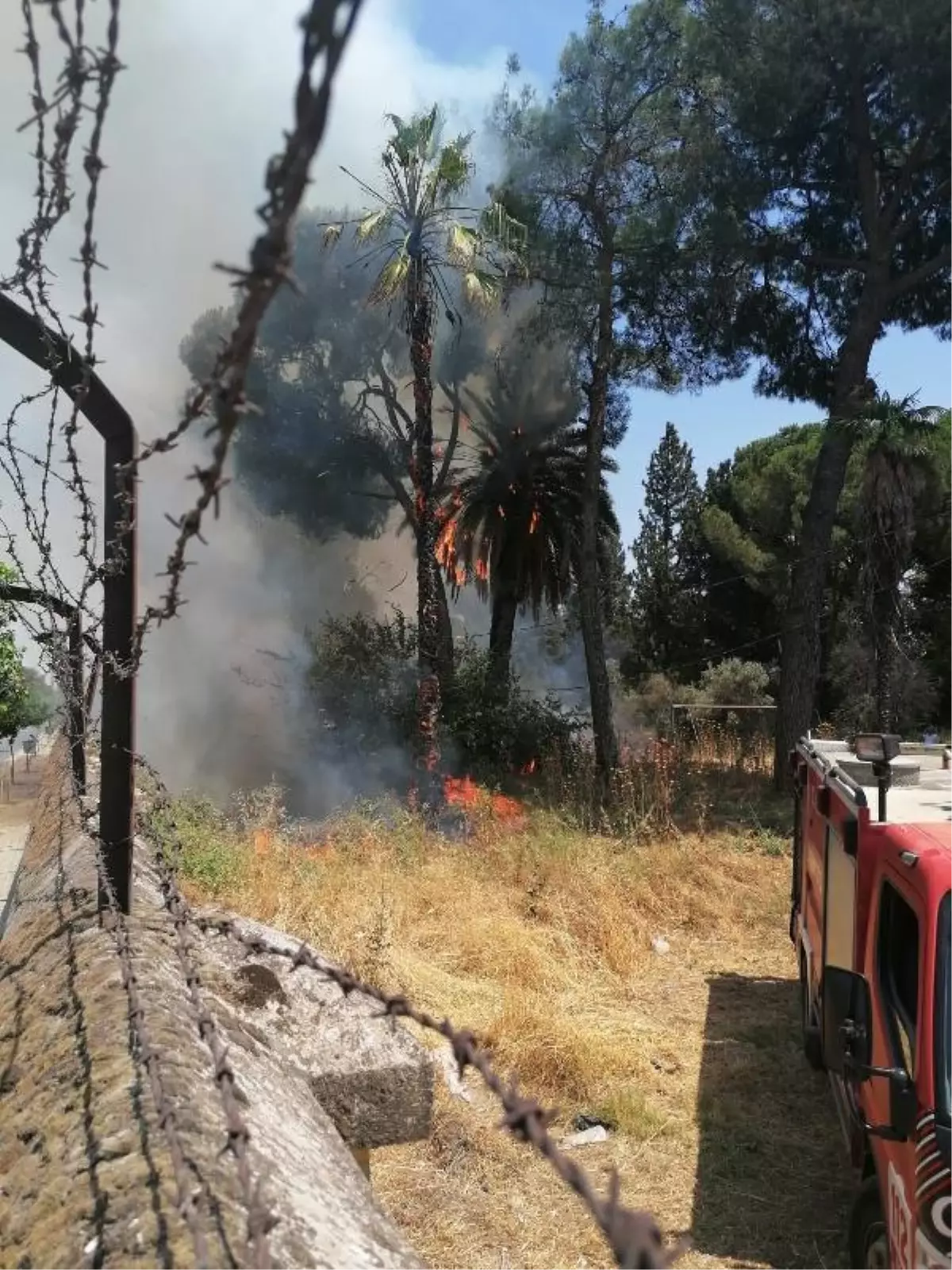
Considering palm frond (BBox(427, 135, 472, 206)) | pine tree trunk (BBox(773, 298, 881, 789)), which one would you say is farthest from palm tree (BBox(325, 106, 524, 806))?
pine tree trunk (BBox(773, 298, 881, 789))

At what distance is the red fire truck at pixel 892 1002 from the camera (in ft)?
8.64

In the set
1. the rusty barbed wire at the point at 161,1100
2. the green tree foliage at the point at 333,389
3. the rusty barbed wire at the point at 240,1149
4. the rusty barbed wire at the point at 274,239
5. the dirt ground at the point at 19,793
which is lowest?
the dirt ground at the point at 19,793

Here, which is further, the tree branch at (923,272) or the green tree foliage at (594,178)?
the green tree foliage at (594,178)

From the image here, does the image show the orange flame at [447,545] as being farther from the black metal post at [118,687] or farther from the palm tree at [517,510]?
the black metal post at [118,687]

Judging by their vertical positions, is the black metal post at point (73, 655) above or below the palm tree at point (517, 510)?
below

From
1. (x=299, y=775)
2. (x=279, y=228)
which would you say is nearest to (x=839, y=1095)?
(x=279, y=228)

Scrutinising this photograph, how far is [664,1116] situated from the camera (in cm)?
516

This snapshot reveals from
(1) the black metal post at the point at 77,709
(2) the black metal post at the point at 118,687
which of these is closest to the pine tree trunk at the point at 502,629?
(1) the black metal post at the point at 77,709

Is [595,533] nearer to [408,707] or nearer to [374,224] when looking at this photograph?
[408,707]

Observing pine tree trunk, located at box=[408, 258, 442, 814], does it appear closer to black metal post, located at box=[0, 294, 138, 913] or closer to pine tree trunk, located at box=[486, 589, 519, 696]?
pine tree trunk, located at box=[486, 589, 519, 696]

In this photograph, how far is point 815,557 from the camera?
14539 millimetres

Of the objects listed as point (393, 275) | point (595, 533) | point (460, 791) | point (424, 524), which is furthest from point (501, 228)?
point (460, 791)

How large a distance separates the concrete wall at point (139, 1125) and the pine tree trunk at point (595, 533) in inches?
545

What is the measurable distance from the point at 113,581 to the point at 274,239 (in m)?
1.57
